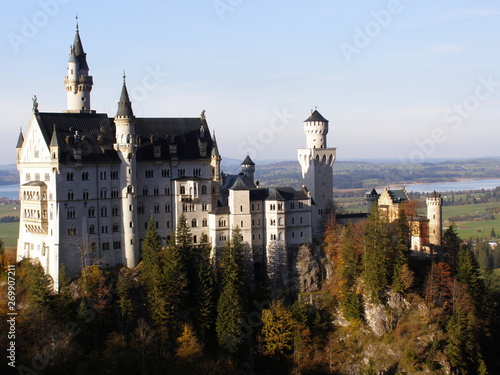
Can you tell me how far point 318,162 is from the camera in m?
90.6

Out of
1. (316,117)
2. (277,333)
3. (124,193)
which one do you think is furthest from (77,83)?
(277,333)

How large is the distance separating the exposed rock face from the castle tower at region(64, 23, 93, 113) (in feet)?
106

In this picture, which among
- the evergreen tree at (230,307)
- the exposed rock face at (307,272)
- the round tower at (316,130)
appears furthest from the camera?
the round tower at (316,130)

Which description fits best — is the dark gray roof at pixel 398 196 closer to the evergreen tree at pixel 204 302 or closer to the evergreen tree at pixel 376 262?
the evergreen tree at pixel 376 262

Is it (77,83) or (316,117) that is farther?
(316,117)

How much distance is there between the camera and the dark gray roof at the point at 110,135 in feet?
245

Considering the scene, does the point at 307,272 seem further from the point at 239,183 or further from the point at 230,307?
the point at 239,183

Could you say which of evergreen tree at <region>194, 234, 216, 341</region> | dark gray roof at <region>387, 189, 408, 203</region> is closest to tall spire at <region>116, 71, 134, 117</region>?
evergreen tree at <region>194, 234, 216, 341</region>

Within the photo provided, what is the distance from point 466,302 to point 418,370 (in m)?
10.7

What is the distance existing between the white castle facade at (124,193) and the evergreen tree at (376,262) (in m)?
8.51

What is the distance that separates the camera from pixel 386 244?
77.6 meters

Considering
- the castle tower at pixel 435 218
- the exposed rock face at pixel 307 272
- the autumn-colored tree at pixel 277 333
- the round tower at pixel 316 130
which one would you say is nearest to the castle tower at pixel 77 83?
the round tower at pixel 316 130

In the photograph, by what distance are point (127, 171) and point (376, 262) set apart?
30.0 metres

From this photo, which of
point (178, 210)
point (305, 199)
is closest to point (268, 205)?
point (305, 199)
